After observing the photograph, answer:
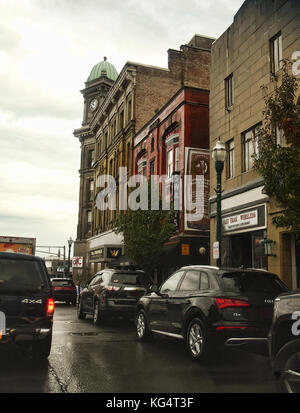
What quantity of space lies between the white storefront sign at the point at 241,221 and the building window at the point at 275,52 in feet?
17.3

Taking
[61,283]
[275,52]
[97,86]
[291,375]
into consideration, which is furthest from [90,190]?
[291,375]

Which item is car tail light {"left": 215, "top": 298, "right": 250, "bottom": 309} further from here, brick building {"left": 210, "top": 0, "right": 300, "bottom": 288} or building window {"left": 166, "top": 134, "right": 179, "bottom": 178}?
building window {"left": 166, "top": 134, "right": 179, "bottom": 178}

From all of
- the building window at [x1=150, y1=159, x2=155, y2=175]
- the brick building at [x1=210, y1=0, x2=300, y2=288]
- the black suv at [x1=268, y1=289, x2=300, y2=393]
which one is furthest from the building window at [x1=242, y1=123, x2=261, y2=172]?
the black suv at [x1=268, y1=289, x2=300, y2=393]

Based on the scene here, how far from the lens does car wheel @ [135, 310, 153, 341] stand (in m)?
10.1

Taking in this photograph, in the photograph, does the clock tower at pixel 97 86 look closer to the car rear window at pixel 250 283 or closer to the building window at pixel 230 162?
the building window at pixel 230 162

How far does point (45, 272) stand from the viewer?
764 centimetres

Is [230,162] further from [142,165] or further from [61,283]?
[61,283]

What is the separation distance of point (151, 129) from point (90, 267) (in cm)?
2099

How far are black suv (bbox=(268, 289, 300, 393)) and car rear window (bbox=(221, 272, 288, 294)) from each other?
112 inches

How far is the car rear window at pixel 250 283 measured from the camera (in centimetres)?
782

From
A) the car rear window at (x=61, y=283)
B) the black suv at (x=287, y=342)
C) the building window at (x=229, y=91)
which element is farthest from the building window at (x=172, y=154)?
the black suv at (x=287, y=342)

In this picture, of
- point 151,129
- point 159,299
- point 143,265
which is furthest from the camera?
point 151,129

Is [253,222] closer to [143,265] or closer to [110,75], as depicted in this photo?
[143,265]

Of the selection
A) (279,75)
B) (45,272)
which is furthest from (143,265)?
(45,272)
